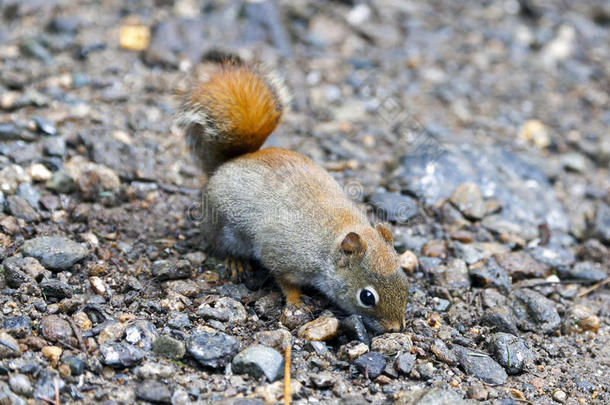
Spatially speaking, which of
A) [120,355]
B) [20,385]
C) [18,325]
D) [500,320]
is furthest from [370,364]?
[18,325]

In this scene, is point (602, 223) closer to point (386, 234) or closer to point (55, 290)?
point (386, 234)

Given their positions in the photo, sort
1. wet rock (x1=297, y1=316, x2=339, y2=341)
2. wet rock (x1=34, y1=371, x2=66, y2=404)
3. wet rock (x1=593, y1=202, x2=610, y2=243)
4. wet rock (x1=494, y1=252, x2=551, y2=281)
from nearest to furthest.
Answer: wet rock (x1=34, y1=371, x2=66, y2=404) < wet rock (x1=297, y1=316, x2=339, y2=341) < wet rock (x1=494, y1=252, x2=551, y2=281) < wet rock (x1=593, y1=202, x2=610, y2=243)

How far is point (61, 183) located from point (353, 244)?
2.15 metres

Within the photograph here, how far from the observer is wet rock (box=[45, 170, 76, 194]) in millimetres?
4238

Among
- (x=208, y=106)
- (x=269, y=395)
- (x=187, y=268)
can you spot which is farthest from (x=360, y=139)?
(x=269, y=395)

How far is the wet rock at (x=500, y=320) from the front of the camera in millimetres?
3600

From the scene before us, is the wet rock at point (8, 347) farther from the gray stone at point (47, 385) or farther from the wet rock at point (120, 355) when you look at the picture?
the wet rock at point (120, 355)

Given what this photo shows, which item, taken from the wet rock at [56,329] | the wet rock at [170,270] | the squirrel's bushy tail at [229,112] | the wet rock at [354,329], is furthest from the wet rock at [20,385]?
the squirrel's bushy tail at [229,112]

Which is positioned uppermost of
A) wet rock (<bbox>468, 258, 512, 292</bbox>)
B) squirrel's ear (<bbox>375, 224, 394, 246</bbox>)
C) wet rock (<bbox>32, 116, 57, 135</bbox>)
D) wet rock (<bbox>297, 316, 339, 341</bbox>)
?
squirrel's ear (<bbox>375, 224, 394, 246</bbox>)

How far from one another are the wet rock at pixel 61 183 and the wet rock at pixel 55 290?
1.07m

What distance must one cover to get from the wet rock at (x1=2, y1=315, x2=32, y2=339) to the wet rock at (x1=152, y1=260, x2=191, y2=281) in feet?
2.67

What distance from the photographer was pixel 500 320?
11.8 ft

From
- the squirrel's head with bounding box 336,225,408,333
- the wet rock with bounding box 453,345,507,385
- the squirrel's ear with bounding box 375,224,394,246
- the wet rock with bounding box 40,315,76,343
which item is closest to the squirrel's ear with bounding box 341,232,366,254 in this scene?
the squirrel's head with bounding box 336,225,408,333

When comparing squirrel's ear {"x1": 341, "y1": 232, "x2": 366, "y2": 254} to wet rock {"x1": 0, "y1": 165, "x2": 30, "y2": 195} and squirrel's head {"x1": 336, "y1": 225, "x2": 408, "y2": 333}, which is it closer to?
squirrel's head {"x1": 336, "y1": 225, "x2": 408, "y2": 333}
